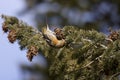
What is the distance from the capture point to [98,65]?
175 centimetres

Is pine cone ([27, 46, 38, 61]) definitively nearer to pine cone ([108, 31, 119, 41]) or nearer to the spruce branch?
the spruce branch

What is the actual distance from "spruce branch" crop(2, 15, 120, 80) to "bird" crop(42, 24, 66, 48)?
14 millimetres

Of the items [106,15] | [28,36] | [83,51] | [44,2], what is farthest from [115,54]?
[44,2]

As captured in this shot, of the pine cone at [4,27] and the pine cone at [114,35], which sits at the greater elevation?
the pine cone at [4,27]

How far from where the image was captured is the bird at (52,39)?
69.3 inches

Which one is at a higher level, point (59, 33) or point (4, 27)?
point (4, 27)

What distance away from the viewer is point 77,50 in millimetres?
1783

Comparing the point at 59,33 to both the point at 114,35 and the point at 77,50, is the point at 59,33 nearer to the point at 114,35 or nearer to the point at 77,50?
the point at 77,50

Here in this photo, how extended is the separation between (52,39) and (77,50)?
10cm

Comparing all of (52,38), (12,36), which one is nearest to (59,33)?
(52,38)

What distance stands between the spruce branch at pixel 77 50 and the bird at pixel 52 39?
1 cm

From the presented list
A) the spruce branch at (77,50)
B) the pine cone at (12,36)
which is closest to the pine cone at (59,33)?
the spruce branch at (77,50)

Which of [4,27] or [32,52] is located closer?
[32,52]

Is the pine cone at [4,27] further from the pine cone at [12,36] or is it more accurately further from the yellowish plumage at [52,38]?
the yellowish plumage at [52,38]
